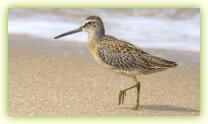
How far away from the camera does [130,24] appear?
847 cm

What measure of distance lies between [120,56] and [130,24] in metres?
2.08

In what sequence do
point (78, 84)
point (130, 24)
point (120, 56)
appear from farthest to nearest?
point (130, 24)
point (78, 84)
point (120, 56)

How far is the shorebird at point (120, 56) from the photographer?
6.41 m

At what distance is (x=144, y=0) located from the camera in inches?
275

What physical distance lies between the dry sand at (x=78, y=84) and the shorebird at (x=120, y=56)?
354 millimetres

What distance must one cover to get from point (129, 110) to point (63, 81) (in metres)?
0.89

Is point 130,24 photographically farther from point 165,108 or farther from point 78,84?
point 165,108

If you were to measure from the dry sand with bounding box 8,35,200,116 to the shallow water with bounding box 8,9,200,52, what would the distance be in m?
0.13

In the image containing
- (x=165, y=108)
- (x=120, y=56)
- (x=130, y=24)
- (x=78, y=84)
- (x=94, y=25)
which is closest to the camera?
(x=120, y=56)

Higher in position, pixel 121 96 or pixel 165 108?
pixel 121 96

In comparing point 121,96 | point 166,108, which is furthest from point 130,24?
point 166,108

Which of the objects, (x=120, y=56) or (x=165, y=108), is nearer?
(x=120, y=56)

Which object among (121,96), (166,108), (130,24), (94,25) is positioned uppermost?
(130,24)

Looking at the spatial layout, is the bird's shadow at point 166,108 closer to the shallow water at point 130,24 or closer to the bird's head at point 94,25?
the bird's head at point 94,25
